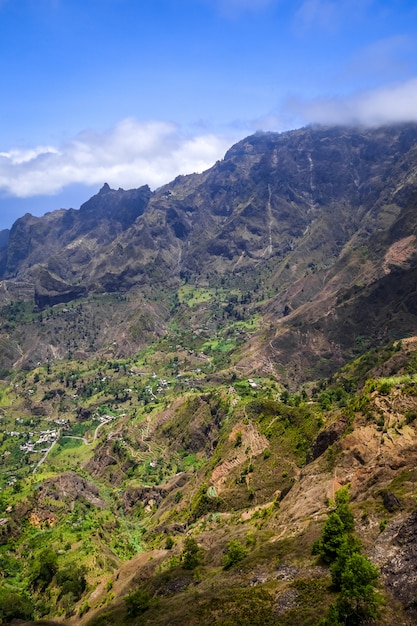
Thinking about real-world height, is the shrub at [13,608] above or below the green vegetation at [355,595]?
below

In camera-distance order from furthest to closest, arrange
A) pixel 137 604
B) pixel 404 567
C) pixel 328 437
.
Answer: pixel 328 437 → pixel 137 604 → pixel 404 567

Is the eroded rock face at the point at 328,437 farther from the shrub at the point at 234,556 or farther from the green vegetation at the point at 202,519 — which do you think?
the shrub at the point at 234,556

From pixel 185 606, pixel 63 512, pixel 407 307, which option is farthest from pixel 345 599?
pixel 407 307

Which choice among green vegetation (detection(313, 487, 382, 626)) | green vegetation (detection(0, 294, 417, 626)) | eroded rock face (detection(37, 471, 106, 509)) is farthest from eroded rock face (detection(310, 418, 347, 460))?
eroded rock face (detection(37, 471, 106, 509))

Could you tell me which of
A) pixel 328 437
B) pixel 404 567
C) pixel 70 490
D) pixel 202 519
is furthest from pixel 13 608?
pixel 404 567

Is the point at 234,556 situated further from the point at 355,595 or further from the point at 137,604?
the point at 355,595

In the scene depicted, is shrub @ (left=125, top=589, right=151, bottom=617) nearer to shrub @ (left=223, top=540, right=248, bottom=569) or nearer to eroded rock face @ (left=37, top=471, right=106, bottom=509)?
shrub @ (left=223, top=540, right=248, bottom=569)

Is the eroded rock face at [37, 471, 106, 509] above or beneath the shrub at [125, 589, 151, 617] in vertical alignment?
beneath

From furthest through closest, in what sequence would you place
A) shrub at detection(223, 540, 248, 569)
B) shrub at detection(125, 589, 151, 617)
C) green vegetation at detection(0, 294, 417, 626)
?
shrub at detection(223, 540, 248, 569)
shrub at detection(125, 589, 151, 617)
green vegetation at detection(0, 294, 417, 626)

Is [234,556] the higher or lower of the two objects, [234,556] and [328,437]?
the lower

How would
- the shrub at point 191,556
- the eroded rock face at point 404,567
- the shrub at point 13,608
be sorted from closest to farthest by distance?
the eroded rock face at point 404,567 < the shrub at point 191,556 < the shrub at point 13,608

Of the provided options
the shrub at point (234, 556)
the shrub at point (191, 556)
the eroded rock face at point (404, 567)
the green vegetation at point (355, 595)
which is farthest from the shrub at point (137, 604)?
the eroded rock face at point (404, 567)

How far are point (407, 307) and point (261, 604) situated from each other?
174204 millimetres

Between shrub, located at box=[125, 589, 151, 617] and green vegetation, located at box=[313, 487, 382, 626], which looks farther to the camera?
shrub, located at box=[125, 589, 151, 617]
